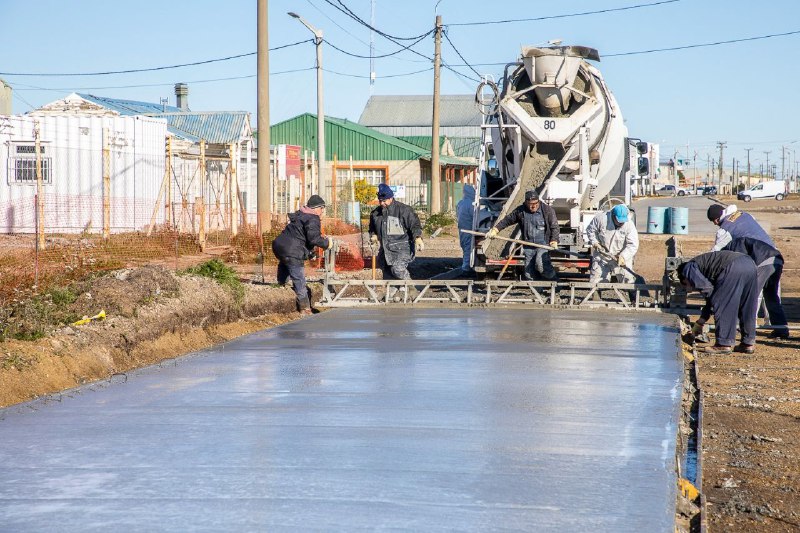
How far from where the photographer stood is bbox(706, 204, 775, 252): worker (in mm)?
12172

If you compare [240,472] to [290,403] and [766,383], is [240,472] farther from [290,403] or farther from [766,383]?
[766,383]

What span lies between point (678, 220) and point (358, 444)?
98.1 feet

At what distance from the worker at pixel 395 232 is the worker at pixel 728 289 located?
4433 millimetres

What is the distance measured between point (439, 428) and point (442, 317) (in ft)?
22.0

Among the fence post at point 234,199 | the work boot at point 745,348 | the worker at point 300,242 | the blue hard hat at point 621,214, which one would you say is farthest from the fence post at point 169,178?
the work boot at point 745,348

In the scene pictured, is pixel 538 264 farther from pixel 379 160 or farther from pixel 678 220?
pixel 379 160

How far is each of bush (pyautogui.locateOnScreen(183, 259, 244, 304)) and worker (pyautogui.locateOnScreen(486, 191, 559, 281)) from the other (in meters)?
4.08

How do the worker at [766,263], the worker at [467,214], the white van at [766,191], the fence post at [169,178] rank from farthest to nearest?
the white van at [766,191] → the fence post at [169,178] → the worker at [467,214] → the worker at [766,263]

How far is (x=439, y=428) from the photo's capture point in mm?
6598

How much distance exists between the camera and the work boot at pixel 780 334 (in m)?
12.6

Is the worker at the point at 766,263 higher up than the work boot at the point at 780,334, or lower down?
higher up

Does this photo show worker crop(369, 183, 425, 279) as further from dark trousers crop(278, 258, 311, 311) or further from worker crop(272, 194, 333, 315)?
dark trousers crop(278, 258, 311, 311)

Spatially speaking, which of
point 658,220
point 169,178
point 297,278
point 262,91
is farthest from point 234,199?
point 658,220

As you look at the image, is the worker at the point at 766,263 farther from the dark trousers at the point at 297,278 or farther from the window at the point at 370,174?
the window at the point at 370,174
